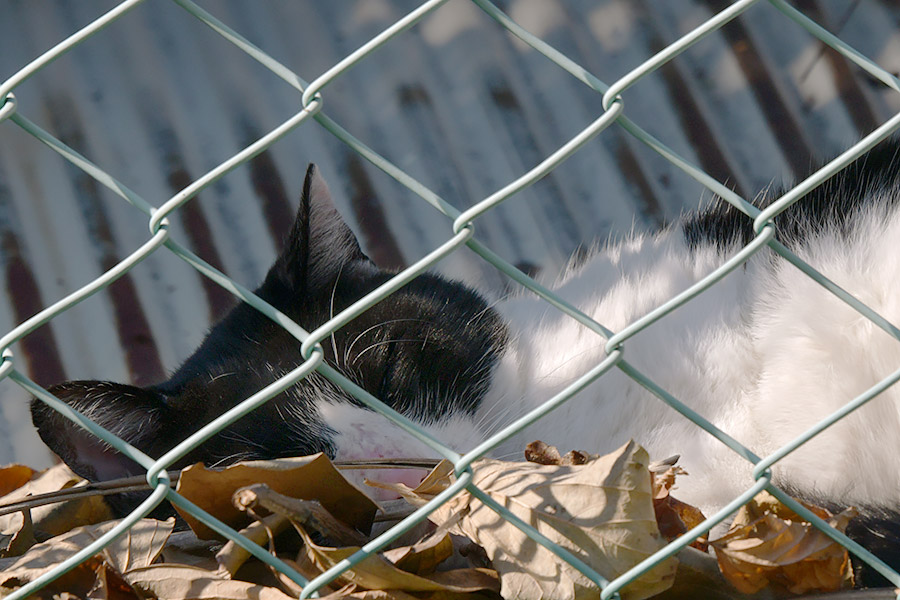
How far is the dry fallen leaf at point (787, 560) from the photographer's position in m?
0.83

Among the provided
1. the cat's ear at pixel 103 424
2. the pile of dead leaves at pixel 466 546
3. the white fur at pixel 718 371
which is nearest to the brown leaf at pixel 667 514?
the pile of dead leaves at pixel 466 546

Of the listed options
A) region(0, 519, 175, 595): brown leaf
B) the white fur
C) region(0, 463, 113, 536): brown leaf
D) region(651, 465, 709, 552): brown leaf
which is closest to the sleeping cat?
the white fur

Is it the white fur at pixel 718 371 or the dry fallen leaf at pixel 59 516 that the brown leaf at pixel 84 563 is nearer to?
the dry fallen leaf at pixel 59 516

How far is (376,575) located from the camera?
0.81 meters

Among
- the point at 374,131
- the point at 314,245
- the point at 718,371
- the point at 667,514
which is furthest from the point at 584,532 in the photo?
the point at 374,131

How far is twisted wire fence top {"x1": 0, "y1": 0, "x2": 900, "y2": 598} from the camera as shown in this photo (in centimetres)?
203

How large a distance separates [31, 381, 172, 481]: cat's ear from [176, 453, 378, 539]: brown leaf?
410 mm

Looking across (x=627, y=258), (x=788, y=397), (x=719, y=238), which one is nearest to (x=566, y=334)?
(x=627, y=258)

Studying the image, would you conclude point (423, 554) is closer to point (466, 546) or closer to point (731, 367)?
point (466, 546)

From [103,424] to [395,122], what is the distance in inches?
42.4

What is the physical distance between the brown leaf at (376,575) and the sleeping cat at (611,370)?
44 cm

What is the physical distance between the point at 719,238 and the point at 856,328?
392 millimetres

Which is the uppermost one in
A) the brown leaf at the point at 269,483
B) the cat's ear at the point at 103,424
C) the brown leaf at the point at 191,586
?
the cat's ear at the point at 103,424

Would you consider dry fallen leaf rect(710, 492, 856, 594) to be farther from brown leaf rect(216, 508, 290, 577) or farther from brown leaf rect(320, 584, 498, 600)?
brown leaf rect(216, 508, 290, 577)
